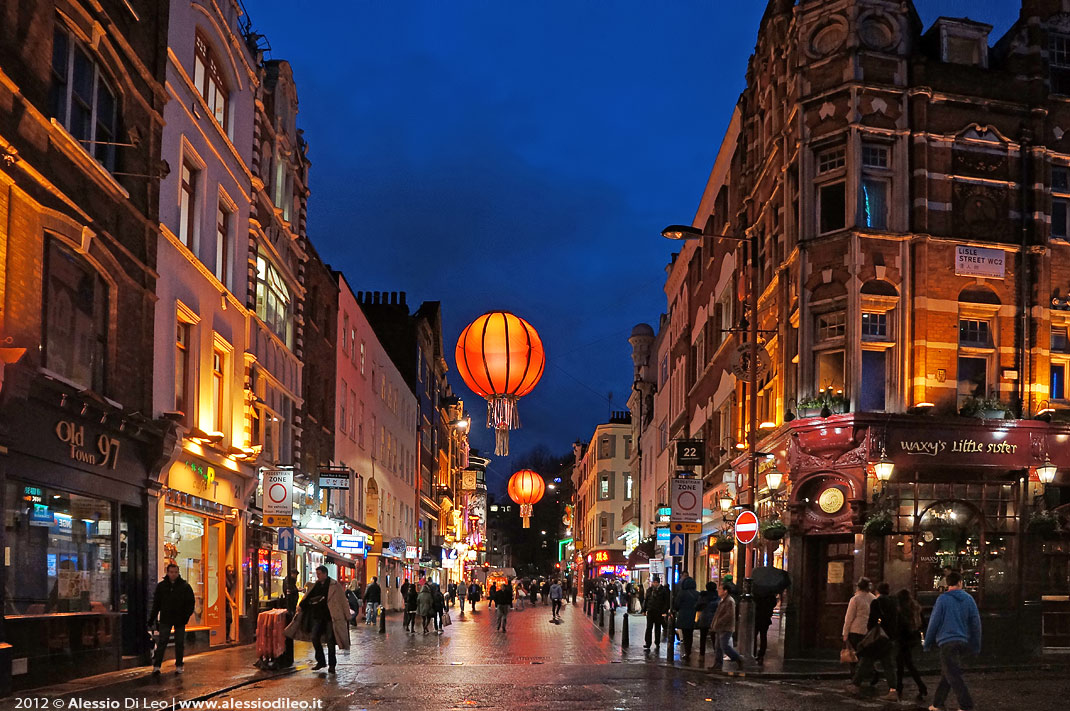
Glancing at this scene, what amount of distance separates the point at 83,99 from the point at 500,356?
28.6 ft

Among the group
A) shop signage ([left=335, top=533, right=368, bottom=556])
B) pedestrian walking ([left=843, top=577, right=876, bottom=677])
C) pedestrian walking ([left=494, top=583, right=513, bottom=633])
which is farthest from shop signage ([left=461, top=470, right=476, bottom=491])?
A: pedestrian walking ([left=843, top=577, right=876, bottom=677])

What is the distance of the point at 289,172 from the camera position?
114 feet

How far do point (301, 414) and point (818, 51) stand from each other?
18443 millimetres

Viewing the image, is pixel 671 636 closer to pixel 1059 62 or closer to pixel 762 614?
pixel 762 614

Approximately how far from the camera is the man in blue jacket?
1415 cm

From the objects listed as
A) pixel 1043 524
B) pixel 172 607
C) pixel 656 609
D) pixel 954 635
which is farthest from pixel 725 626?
pixel 172 607

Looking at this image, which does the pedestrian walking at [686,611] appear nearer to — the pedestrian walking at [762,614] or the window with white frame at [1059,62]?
the pedestrian walking at [762,614]

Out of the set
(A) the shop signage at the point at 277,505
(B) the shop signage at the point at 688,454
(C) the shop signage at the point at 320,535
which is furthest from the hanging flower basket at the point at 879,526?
(C) the shop signage at the point at 320,535

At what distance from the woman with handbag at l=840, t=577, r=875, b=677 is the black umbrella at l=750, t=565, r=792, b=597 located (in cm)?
542

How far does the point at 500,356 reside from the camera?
23.1m

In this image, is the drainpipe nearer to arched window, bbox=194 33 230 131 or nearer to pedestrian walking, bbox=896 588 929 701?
pedestrian walking, bbox=896 588 929 701

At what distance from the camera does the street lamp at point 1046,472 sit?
84.8 ft

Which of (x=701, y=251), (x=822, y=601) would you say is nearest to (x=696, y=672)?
(x=822, y=601)

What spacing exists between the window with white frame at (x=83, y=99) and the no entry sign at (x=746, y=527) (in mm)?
13620
